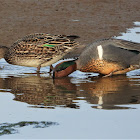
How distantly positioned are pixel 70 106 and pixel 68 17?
553 inches

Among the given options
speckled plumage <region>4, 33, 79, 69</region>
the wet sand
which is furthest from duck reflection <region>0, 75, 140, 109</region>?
the wet sand

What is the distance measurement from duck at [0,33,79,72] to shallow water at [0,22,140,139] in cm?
54

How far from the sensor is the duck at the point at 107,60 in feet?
33.4

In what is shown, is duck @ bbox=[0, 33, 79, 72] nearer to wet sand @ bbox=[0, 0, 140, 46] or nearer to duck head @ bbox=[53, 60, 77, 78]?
duck head @ bbox=[53, 60, 77, 78]

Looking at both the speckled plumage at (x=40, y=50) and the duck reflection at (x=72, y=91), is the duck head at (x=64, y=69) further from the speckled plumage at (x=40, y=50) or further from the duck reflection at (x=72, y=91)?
the speckled plumage at (x=40, y=50)

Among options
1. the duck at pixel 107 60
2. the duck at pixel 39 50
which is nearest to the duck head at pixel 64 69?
the duck at pixel 107 60

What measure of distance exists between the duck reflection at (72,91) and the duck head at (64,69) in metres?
0.15

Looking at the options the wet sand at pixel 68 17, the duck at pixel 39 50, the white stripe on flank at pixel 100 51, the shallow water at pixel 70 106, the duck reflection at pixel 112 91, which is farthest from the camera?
the wet sand at pixel 68 17

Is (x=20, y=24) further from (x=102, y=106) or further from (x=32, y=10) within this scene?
(x=102, y=106)

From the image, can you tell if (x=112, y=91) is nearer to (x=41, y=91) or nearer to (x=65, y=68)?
(x=41, y=91)

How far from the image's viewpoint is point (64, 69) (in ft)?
33.6

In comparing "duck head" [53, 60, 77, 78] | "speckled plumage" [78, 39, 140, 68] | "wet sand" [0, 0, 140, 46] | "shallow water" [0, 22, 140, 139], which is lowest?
"shallow water" [0, 22, 140, 139]

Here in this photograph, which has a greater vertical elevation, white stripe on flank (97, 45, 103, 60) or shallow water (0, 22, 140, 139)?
white stripe on flank (97, 45, 103, 60)

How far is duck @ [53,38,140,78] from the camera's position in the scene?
10.2 metres
